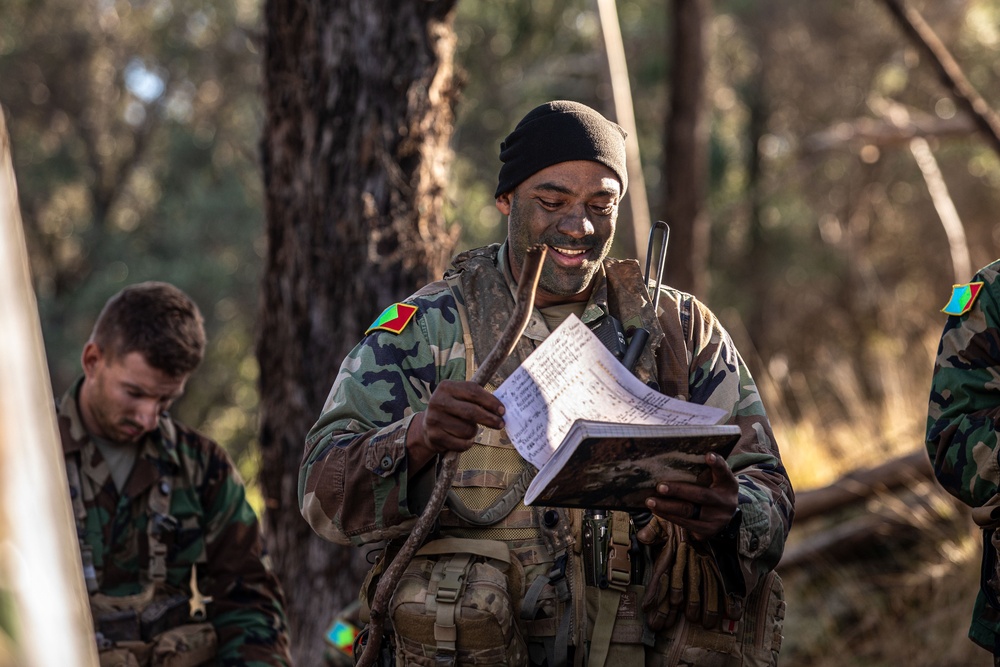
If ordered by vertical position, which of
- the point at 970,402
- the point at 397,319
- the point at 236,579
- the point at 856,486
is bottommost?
the point at 856,486

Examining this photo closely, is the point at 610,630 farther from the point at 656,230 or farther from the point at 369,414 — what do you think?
the point at 656,230

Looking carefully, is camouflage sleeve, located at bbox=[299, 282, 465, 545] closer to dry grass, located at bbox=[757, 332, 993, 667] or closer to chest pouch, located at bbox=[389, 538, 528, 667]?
chest pouch, located at bbox=[389, 538, 528, 667]

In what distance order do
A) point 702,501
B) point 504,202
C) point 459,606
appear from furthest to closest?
1. point 504,202
2. point 459,606
3. point 702,501

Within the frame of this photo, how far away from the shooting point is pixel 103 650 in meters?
3.82

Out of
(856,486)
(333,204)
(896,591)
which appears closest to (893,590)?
(896,591)

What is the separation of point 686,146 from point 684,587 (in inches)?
292

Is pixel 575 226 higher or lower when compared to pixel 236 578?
higher

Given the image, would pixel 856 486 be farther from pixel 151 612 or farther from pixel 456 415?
pixel 456 415

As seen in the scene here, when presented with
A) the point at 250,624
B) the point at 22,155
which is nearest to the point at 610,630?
the point at 250,624

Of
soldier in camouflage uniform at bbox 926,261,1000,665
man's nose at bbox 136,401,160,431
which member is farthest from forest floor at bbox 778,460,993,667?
man's nose at bbox 136,401,160,431

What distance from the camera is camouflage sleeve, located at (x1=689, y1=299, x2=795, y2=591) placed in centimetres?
289

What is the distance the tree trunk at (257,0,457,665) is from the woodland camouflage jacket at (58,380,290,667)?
1.02 m

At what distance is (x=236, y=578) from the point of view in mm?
4031

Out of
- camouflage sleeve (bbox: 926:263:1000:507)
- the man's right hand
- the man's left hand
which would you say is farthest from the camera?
camouflage sleeve (bbox: 926:263:1000:507)
